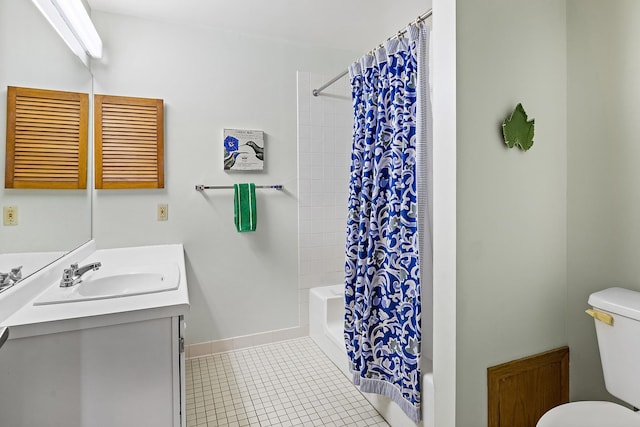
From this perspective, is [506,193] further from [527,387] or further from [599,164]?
[527,387]

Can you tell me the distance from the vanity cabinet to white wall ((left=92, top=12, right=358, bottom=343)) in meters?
1.32

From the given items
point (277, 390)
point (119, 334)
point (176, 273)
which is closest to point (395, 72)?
point (176, 273)

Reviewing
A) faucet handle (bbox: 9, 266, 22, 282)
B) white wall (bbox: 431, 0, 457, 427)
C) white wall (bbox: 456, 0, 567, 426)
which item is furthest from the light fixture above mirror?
white wall (bbox: 456, 0, 567, 426)

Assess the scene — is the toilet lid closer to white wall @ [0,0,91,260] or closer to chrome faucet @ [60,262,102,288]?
chrome faucet @ [60,262,102,288]

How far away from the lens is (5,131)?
1268mm

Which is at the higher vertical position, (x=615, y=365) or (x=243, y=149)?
(x=243, y=149)

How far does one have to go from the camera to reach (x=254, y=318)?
9.07ft

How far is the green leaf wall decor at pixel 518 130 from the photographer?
4.41ft

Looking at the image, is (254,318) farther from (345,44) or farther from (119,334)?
(345,44)

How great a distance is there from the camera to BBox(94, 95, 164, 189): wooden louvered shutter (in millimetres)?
2271

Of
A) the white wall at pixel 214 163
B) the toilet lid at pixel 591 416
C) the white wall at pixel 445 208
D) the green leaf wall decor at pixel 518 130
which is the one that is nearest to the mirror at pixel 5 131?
the white wall at pixel 214 163

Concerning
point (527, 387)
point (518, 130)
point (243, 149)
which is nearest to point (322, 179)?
point (243, 149)

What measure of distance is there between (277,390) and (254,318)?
0.73 meters

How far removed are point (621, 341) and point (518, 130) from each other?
849mm
